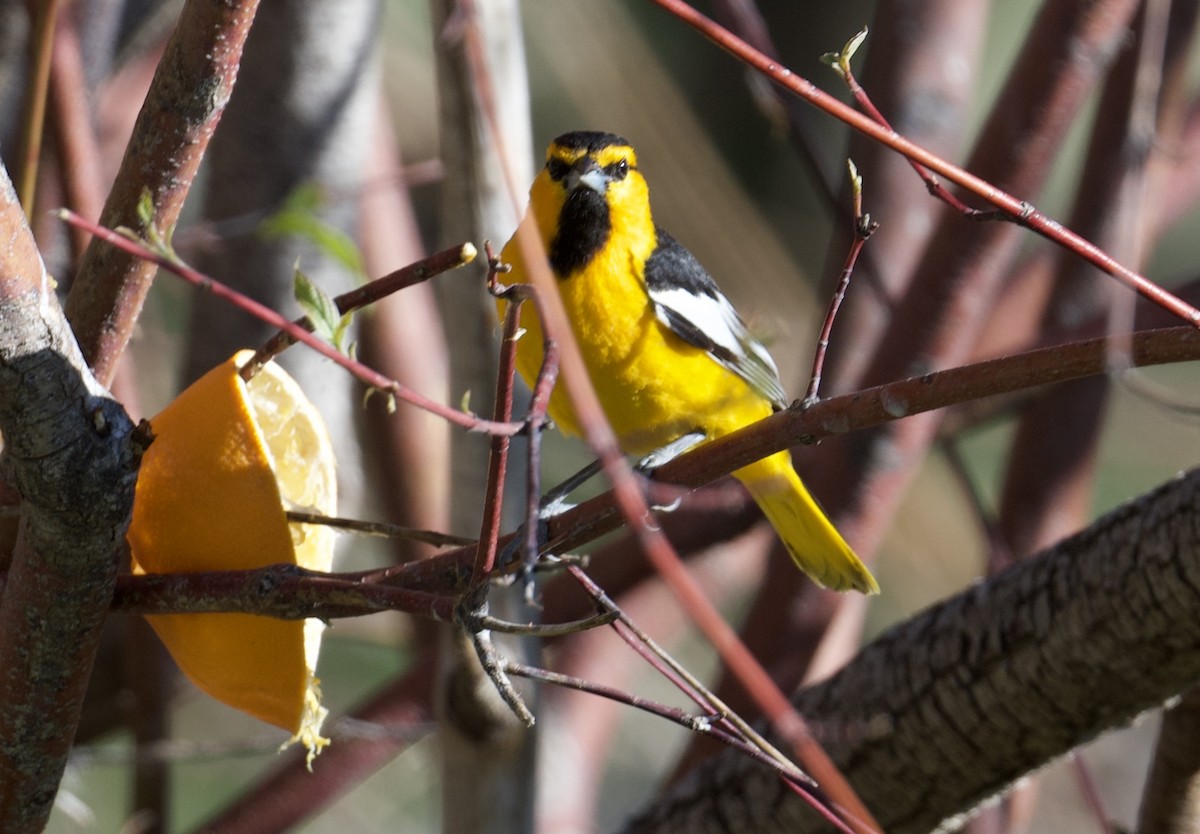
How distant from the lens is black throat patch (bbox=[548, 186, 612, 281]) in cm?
215

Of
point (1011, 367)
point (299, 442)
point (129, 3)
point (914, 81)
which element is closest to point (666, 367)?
point (299, 442)

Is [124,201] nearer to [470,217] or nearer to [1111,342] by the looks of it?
[470,217]

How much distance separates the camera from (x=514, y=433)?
859 mm

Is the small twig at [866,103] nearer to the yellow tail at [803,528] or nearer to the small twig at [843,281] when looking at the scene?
the small twig at [843,281]

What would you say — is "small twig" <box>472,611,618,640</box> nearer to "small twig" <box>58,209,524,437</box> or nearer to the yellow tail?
"small twig" <box>58,209,524,437</box>

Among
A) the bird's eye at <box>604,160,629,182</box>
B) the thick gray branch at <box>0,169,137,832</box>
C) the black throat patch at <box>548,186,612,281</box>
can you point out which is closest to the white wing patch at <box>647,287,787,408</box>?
the black throat patch at <box>548,186,612,281</box>

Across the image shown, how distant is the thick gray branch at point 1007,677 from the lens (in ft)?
4.66

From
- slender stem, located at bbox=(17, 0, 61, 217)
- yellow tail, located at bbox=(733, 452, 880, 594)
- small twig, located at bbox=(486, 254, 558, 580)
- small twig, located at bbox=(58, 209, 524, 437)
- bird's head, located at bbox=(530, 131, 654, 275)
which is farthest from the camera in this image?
bird's head, located at bbox=(530, 131, 654, 275)

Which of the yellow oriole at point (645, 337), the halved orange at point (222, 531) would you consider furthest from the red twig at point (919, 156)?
the yellow oriole at point (645, 337)

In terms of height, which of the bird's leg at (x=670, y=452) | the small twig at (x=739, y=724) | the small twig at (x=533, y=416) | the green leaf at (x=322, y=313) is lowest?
the small twig at (x=739, y=724)

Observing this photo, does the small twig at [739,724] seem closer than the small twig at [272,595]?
Yes

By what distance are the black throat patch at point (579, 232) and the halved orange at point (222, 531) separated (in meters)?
0.88

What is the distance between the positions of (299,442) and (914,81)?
165cm

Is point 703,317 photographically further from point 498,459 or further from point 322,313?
point 498,459
